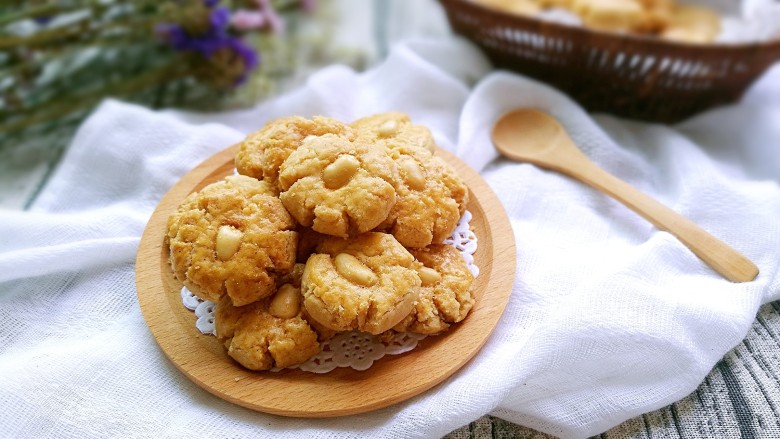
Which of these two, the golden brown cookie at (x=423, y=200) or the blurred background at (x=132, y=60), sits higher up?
the golden brown cookie at (x=423, y=200)

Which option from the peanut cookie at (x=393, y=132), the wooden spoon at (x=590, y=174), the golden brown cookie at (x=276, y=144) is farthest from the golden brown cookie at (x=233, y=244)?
the wooden spoon at (x=590, y=174)

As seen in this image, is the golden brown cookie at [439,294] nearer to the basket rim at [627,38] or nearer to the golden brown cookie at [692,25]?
the basket rim at [627,38]

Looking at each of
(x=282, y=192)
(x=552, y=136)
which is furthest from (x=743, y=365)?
(x=282, y=192)

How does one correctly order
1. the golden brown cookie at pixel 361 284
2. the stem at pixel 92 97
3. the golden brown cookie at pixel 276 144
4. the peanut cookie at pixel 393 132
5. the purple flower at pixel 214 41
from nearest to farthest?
1. the golden brown cookie at pixel 361 284
2. the golden brown cookie at pixel 276 144
3. the peanut cookie at pixel 393 132
4. the stem at pixel 92 97
5. the purple flower at pixel 214 41

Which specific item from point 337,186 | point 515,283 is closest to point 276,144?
point 337,186

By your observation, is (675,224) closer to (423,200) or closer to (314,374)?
(423,200)

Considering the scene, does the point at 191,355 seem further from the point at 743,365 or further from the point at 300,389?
the point at 743,365

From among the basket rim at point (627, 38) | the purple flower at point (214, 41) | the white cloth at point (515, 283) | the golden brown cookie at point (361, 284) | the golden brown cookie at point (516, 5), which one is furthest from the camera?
the golden brown cookie at point (516, 5)
